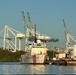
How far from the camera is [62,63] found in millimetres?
190500

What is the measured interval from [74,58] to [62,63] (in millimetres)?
6543

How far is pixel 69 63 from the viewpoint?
184000 millimetres

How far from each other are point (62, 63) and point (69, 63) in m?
6.99

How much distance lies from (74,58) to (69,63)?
13.4 feet

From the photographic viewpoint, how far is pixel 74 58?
187 metres
